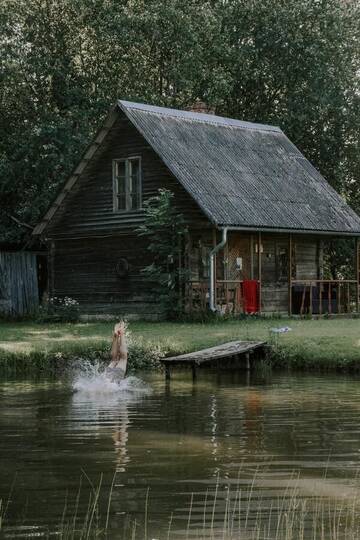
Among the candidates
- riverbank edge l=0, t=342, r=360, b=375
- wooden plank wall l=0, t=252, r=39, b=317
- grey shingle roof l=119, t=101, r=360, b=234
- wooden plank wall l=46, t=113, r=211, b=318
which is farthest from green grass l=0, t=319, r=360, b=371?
wooden plank wall l=0, t=252, r=39, b=317

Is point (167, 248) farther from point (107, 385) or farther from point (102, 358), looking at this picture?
point (107, 385)

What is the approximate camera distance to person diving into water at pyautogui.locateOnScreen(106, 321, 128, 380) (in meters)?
18.5

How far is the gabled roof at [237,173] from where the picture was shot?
30.4 metres

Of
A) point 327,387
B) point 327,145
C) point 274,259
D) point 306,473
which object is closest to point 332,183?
point 327,145

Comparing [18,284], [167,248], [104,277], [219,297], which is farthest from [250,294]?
[18,284]

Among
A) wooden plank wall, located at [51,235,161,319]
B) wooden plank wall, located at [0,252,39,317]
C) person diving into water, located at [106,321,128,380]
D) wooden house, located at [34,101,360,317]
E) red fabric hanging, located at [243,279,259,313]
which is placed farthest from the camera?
wooden plank wall, located at [0,252,39,317]

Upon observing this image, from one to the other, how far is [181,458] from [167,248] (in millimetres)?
19027

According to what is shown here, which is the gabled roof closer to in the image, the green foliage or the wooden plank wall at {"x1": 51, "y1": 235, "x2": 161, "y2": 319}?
the green foliage

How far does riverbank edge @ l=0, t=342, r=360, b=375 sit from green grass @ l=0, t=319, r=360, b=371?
22 mm

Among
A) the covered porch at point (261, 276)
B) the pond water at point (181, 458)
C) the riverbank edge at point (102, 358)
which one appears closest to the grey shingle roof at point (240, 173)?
the covered porch at point (261, 276)

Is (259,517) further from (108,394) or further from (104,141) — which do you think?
(104,141)

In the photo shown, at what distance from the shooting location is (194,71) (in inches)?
1628

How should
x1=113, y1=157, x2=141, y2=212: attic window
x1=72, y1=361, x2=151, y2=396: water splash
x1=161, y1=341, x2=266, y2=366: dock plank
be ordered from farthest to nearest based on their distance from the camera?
x1=113, y1=157, x2=141, y2=212: attic window, x1=161, y1=341, x2=266, y2=366: dock plank, x1=72, y1=361, x2=151, y2=396: water splash

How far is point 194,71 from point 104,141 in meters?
9.87
